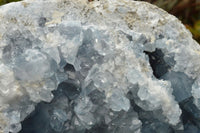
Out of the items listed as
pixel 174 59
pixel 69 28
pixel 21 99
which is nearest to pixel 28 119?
pixel 21 99

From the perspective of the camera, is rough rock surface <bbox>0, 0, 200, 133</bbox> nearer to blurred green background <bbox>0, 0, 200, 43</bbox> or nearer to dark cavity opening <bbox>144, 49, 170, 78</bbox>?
dark cavity opening <bbox>144, 49, 170, 78</bbox>

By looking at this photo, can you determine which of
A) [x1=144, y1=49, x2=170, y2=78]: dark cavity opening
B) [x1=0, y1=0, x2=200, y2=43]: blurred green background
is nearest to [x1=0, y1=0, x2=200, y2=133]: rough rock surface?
[x1=144, y1=49, x2=170, y2=78]: dark cavity opening

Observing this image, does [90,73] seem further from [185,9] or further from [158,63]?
[185,9]

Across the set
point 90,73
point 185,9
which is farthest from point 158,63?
point 185,9

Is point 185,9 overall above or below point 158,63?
below

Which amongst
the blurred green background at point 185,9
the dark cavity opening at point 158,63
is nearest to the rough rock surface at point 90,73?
the dark cavity opening at point 158,63

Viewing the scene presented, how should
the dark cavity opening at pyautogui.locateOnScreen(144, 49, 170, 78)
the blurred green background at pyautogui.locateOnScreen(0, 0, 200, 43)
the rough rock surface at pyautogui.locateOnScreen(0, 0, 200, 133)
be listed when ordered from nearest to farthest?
1. the rough rock surface at pyautogui.locateOnScreen(0, 0, 200, 133)
2. the dark cavity opening at pyautogui.locateOnScreen(144, 49, 170, 78)
3. the blurred green background at pyautogui.locateOnScreen(0, 0, 200, 43)

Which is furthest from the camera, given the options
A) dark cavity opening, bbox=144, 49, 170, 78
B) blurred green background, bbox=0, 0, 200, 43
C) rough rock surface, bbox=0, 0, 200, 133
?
blurred green background, bbox=0, 0, 200, 43
